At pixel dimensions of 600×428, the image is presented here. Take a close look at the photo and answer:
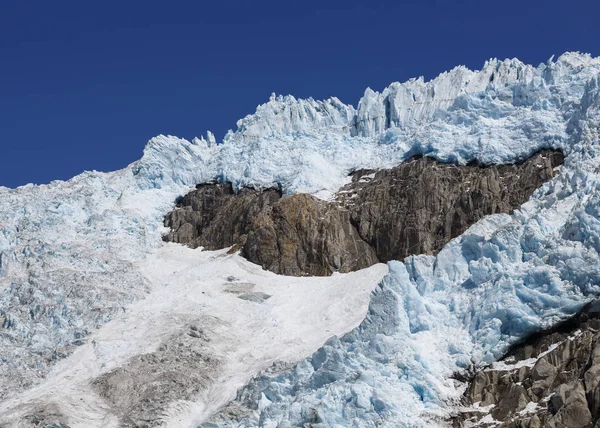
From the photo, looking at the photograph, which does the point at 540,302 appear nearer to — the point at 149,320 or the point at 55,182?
the point at 149,320

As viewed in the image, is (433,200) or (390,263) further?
(433,200)

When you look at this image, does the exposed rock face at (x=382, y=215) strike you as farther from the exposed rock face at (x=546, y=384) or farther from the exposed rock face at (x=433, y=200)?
the exposed rock face at (x=546, y=384)

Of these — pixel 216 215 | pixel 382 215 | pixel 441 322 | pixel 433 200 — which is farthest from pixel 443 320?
pixel 216 215

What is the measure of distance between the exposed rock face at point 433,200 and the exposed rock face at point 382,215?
3.3 inches

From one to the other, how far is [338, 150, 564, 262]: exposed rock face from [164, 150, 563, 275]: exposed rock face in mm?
83

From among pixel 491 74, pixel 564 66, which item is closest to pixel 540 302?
pixel 564 66

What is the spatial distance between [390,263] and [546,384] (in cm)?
1421

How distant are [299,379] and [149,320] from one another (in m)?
18.9

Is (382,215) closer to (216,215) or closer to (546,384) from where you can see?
(216,215)

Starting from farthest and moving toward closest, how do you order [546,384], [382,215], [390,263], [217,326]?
[382,215] < [217,326] < [390,263] < [546,384]

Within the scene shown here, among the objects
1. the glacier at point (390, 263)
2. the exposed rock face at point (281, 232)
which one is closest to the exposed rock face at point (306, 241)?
the exposed rock face at point (281, 232)

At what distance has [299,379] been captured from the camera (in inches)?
2223

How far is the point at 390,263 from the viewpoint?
2293 inches

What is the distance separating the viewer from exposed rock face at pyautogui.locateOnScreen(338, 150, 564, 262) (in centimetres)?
8200
